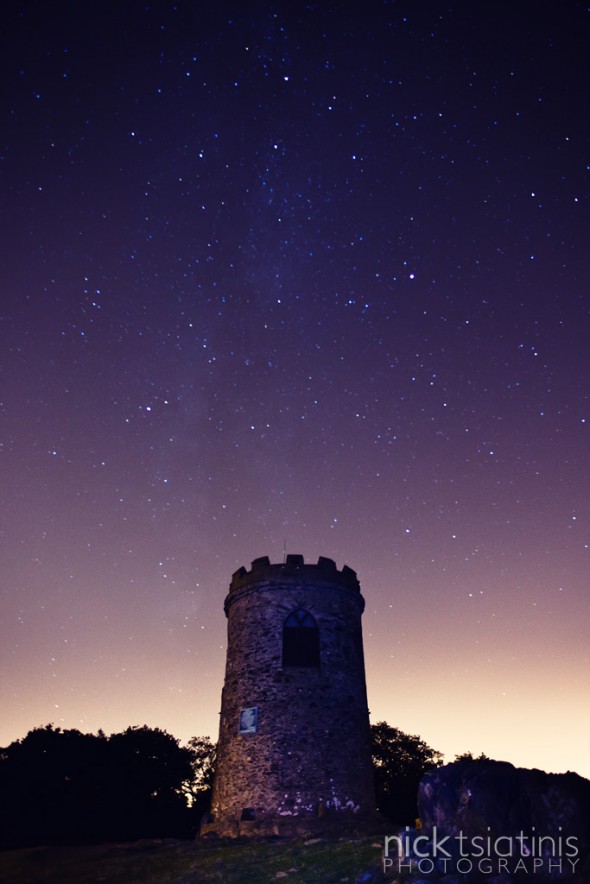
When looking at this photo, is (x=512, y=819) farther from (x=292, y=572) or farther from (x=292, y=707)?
(x=292, y=572)

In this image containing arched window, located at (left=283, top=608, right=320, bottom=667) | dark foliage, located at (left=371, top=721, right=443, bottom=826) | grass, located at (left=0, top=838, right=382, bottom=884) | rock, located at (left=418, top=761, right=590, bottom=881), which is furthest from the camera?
dark foliage, located at (left=371, top=721, right=443, bottom=826)

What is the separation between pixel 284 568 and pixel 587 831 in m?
14.5

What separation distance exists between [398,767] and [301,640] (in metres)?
25.6

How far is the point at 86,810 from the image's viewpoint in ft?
92.7

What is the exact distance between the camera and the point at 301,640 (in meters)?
20.9

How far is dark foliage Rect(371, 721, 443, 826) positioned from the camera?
3662 centimetres

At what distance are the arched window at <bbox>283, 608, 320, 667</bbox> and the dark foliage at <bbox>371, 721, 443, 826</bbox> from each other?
73.7ft

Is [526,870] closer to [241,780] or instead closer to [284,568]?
[241,780]

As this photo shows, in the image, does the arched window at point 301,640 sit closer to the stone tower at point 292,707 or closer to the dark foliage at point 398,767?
the stone tower at point 292,707

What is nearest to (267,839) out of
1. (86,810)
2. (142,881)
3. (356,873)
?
(142,881)

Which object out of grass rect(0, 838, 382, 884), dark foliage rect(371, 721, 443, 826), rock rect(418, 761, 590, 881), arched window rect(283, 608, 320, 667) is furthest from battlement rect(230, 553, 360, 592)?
dark foliage rect(371, 721, 443, 826)

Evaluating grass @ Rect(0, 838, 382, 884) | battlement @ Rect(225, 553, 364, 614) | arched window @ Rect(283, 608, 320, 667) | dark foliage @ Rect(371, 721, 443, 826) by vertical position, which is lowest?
dark foliage @ Rect(371, 721, 443, 826)

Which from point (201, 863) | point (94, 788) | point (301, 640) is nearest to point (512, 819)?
point (201, 863)

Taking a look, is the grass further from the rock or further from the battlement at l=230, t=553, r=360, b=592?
the battlement at l=230, t=553, r=360, b=592
